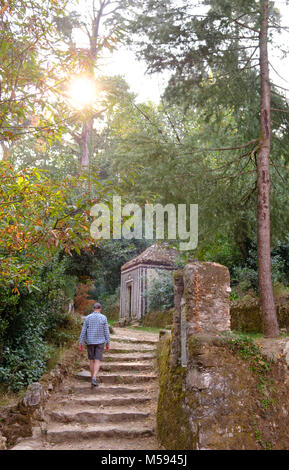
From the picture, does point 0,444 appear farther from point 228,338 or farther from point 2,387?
point 228,338

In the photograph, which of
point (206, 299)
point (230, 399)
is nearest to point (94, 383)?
point (206, 299)

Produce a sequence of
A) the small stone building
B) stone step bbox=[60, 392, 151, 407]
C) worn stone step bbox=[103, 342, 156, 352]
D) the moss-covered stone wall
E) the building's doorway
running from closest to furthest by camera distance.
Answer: the moss-covered stone wall
stone step bbox=[60, 392, 151, 407]
worn stone step bbox=[103, 342, 156, 352]
the small stone building
the building's doorway

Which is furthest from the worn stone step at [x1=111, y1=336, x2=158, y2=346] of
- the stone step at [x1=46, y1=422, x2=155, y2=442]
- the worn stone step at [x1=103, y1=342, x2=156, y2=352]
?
the stone step at [x1=46, y1=422, x2=155, y2=442]

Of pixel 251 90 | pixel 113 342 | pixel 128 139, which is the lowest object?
pixel 113 342

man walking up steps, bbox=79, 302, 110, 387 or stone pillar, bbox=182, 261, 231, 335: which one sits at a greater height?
stone pillar, bbox=182, 261, 231, 335

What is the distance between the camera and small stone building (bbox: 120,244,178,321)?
18.1 metres

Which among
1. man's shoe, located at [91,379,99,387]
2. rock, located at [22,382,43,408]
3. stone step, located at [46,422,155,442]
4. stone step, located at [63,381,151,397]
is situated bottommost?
stone step, located at [63,381,151,397]

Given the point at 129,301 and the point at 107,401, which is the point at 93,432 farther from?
the point at 129,301

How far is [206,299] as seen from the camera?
5023mm

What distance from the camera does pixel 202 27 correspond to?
339 inches

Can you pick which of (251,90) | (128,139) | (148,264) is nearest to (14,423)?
(128,139)

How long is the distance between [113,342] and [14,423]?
17.2ft

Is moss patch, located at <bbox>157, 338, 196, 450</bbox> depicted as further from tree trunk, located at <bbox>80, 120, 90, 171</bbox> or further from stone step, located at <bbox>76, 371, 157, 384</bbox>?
tree trunk, located at <bbox>80, 120, 90, 171</bbox>

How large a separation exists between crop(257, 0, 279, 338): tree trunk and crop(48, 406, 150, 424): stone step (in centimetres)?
317
